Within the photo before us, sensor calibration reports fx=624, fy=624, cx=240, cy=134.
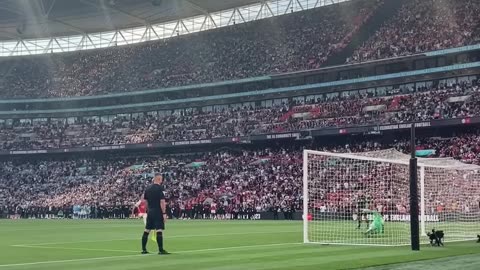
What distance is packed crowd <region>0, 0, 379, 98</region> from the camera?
67.4 metres

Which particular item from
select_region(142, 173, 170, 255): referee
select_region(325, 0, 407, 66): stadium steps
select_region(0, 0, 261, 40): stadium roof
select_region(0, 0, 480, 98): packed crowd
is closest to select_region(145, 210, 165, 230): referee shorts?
select_region(142, 173, 170, 255): referee

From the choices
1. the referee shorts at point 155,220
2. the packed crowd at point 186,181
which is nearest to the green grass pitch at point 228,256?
the referee shorts at point 155,220

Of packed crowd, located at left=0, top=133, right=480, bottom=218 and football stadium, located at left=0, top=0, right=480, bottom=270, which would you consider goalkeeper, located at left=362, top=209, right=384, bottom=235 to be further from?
packed crowd, located at left=0, top=133, right=480, bottom=218

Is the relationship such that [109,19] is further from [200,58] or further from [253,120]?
[253,120]

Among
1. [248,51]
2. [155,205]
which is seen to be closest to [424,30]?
[248,51]

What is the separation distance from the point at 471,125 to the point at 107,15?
4645 cm

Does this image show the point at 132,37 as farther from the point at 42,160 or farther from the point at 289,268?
the point at 289,268

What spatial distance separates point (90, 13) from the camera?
251 ft

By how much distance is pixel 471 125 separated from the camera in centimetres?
5081

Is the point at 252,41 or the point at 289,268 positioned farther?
the point at 252,41

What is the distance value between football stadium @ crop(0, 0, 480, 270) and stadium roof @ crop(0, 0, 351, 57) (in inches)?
10.6

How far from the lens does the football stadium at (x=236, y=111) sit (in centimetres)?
3425

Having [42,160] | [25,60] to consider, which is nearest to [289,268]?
[42,160]

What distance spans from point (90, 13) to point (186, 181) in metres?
27.9
